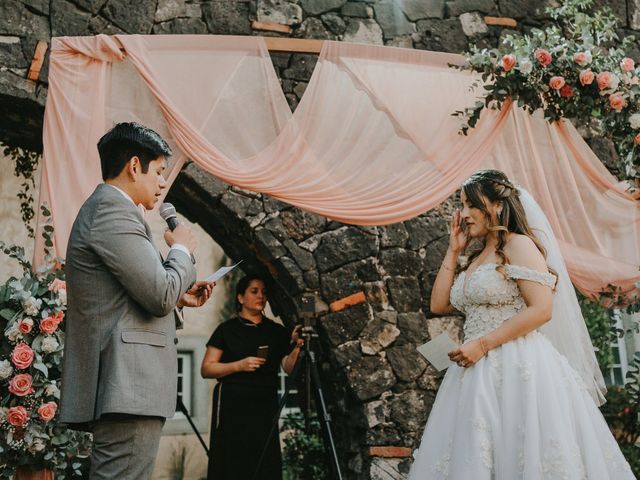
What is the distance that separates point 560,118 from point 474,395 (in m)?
1.94

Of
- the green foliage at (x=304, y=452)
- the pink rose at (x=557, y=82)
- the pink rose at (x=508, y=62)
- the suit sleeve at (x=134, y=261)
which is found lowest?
the green foliage at (x=304, y=452)

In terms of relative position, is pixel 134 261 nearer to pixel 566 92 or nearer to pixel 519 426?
pixel 519 426

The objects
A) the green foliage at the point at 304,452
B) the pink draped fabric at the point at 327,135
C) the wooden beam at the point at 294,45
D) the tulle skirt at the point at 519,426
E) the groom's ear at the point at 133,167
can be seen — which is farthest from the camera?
A: the green foliage at the point at 304,452

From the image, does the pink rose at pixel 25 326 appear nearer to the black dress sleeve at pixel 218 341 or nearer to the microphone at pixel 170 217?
the black dress sleeve at pixel 218 341

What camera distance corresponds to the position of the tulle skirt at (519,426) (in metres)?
2.75

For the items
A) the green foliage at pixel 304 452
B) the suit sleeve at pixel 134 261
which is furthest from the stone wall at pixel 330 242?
the suit sleeve at pixel 134 261

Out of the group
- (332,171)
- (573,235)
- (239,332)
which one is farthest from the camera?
(239,332)

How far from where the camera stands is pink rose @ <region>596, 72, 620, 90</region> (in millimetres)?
4066

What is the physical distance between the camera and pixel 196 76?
12.8 feet

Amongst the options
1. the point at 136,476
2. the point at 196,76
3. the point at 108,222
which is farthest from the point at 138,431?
the point at 196,76

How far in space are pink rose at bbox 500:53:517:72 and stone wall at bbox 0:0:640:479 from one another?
1.08 meters

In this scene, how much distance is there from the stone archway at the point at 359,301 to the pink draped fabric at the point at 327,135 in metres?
0.73

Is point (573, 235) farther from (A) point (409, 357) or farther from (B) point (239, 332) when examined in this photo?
(B) point (239, 332)

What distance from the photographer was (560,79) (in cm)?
401
